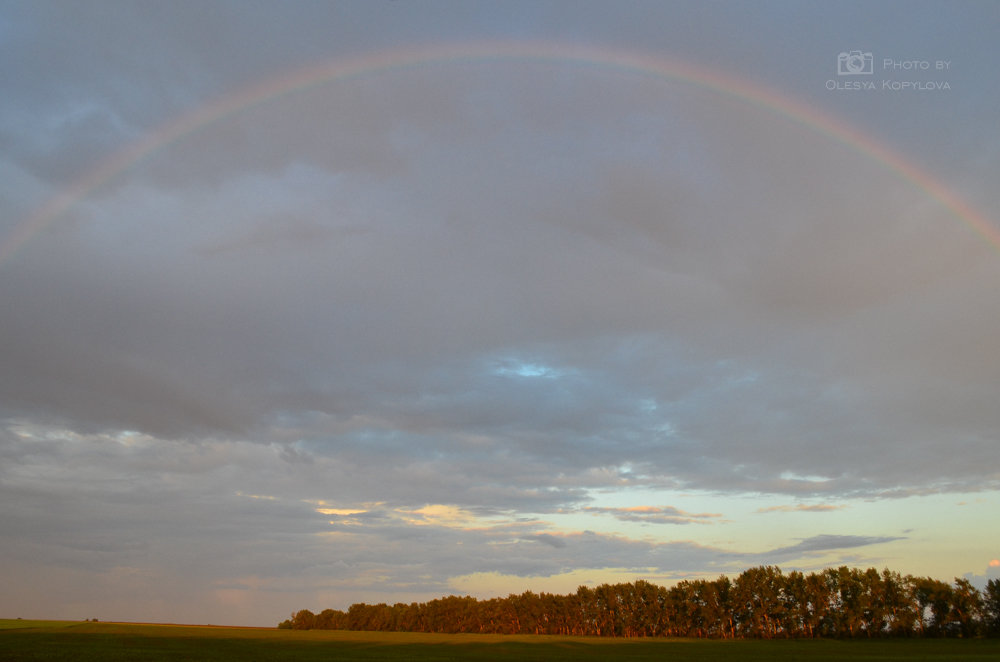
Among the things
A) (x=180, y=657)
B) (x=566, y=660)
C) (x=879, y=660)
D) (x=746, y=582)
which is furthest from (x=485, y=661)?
(x=746, y=582)

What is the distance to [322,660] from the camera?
7306cm

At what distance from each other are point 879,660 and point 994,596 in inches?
3381

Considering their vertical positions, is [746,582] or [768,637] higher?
[746,582]

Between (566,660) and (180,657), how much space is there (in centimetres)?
4334

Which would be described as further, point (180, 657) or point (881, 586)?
point (881, 586)

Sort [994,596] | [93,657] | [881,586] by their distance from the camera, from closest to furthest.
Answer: [93,657]
[994,596]
[881,586]

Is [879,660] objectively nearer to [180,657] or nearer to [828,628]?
[180,657]

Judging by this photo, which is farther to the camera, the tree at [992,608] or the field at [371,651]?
the tree at [992,608]

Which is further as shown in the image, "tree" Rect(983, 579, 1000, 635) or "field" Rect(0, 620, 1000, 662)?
"tree" Rect(983, 579, 1000, 635)

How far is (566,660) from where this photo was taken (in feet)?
260

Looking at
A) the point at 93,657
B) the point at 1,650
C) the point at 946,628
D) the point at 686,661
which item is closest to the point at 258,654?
the point at 93,657

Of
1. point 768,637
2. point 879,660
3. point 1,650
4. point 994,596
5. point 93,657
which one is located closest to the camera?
point 93,657

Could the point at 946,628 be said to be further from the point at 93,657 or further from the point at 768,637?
the point at 93,657

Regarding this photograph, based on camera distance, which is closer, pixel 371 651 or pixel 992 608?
pixel 371 651
